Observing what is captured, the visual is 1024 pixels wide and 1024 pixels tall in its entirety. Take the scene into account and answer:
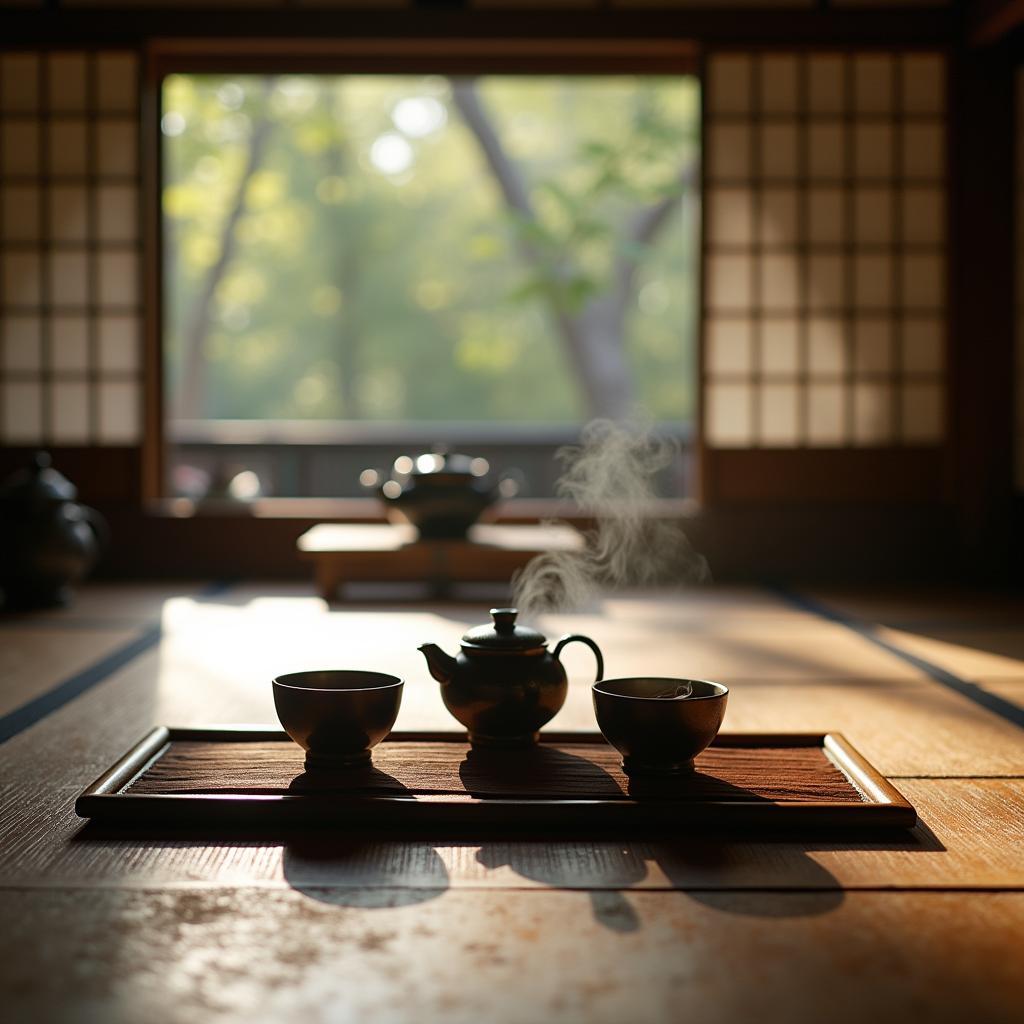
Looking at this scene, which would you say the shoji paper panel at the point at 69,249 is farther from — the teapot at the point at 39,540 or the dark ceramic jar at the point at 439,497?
the dark ceramic jar at the point at 439,497

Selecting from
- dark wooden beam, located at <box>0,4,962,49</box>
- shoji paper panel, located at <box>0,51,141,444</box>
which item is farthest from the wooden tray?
dark wooden beam, located at <box>0,4,962,49</box>

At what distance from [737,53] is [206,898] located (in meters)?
4.59

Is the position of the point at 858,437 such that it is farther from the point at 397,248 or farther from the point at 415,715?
the point at 397,248

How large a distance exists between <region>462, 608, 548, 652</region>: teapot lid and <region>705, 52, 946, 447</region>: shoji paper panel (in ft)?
11.8

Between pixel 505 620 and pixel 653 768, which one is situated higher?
pixel 505 620

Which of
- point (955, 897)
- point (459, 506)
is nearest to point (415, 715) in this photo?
point (955, 897)

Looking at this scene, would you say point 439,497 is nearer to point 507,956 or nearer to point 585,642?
point 585,642

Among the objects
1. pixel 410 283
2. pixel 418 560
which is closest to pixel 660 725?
pixel 418 560

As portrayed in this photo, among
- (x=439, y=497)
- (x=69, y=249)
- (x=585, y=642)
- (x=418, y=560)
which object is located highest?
(x=69, y=249)

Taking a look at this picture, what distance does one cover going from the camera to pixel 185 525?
5191mm

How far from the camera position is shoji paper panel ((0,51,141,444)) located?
16.9ft

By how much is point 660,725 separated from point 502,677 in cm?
24

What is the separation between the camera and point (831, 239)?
517 centimetres

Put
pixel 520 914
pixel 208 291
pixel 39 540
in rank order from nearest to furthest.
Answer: pixel 520 914 < pixel 39 540 < pixel 208 291
